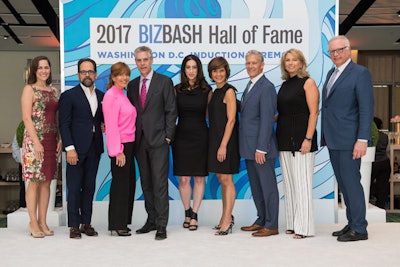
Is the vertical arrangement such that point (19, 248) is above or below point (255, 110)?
below

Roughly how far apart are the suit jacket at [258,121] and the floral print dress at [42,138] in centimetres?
149

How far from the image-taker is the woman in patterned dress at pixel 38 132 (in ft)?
14.0

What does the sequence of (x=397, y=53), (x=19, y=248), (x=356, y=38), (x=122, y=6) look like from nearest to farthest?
1. (x=19, y=248)
2. (x=122, y=6)
3. (x=356, y=38)
4. (x=397, y=53)

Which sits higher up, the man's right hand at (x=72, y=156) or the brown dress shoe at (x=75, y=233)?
the man's right hand at (x=72, y=156)

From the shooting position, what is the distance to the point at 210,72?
4.42 m

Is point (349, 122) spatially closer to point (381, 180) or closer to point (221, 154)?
point (221, 154)

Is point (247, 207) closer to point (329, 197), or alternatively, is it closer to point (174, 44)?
point (329, 197)

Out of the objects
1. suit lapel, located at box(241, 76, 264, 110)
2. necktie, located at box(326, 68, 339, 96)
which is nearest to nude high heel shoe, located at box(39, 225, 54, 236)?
suit lapel, located at box(241, 76, 264, 110)

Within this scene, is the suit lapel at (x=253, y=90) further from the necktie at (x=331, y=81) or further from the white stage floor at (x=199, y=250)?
the white stage floor at (x=199, y=250)

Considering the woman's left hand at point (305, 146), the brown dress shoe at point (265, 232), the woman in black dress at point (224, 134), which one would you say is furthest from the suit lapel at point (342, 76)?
the brown dress shoe at point (265, 232)

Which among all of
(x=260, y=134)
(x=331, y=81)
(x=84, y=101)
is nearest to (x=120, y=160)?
(x=84, y=101)

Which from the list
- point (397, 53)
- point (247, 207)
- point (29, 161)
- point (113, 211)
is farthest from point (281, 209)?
point (397, 53)

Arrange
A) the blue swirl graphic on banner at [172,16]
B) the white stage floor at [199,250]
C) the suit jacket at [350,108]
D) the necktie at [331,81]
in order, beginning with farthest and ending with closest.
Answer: the blue swirl graphic on banner at [172,16]
the necktie at [331,81]
the suit jacket at [350,108]
the white stage floor at [199,250]

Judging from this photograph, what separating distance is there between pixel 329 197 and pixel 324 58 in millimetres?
1288
